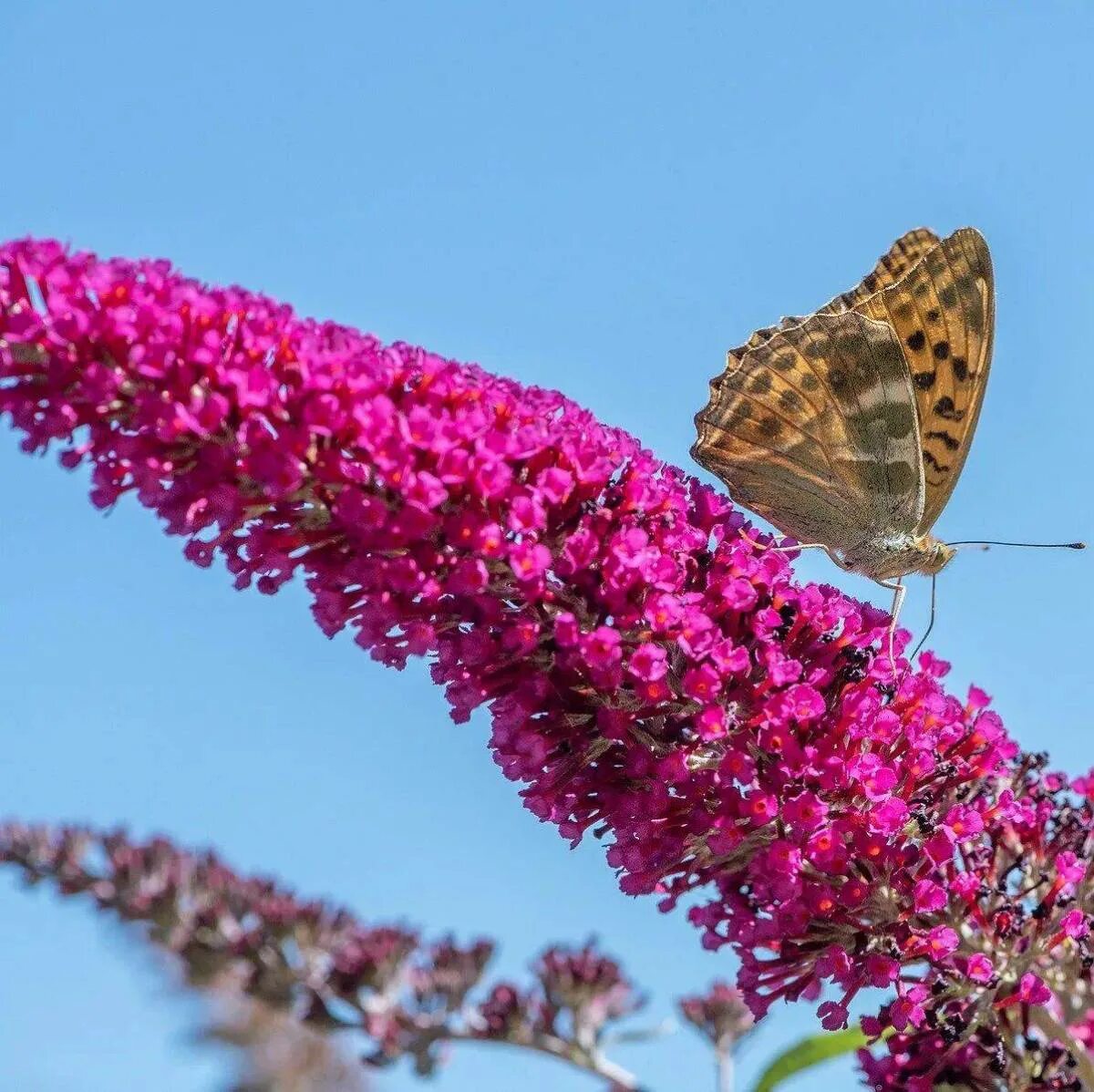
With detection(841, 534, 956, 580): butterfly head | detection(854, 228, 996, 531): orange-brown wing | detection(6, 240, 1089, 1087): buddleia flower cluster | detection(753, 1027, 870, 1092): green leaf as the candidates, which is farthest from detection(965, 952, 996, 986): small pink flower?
detection(854, 228, 996, 531): orange-brown wing

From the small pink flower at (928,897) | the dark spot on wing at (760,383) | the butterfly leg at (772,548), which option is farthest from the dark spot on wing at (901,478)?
the small pink flower at (928,897)

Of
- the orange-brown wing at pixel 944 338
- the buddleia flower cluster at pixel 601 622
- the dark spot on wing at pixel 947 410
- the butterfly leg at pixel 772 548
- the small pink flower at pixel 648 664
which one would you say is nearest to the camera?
the buddleia flower cluster at pixel 601 622

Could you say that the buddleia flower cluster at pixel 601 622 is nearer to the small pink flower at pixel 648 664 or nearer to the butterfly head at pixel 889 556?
the small pink flower at pixel 648 664

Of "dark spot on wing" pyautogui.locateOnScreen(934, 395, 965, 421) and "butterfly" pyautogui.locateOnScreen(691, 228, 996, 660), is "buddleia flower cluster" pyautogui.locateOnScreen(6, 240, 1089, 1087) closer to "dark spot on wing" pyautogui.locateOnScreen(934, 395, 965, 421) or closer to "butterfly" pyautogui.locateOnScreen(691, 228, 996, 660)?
"butterfly" pyautogui.locateOnScreen(691, 228, 996, 660)

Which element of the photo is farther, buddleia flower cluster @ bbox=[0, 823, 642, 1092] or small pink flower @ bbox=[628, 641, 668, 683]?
buddleia flower cluster @ bbox=[0, 823, 642, 1092]

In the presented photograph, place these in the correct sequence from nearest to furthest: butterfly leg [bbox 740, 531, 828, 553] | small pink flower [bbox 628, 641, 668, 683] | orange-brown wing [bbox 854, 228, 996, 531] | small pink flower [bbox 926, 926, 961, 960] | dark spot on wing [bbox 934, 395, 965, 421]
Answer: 1. small pink flower [bbox 628, 641, 668, 683]
2. small pink flower [bbox 926, 926, 961, 960]
3. butterfly leg [bbox 740, 531, 828, 553]
4. orange-brown wing [bbox 854, 228, 996, 531]
5. dark spot on wing [bbox 934, 395, 965, 421]

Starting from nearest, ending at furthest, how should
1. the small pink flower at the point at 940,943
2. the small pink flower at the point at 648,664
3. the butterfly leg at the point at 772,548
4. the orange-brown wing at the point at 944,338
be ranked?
the small pink flower at the point at 648,664
the small pink flower at the point at 940,943
the butterfly leg at the point at 772,548
the orange-brown wing at the point at 944,338

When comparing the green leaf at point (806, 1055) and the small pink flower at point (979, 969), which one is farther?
the green leaf at point (806, 1055)

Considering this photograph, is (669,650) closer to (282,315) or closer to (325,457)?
(325,457)
